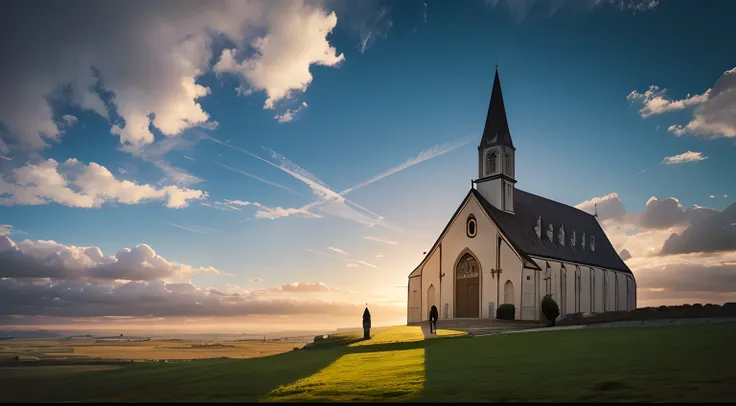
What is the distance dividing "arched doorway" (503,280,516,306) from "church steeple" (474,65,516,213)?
8.06 meters

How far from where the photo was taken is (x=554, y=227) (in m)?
56.7

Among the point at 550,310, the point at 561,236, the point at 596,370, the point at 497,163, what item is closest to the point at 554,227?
the point at 561,236

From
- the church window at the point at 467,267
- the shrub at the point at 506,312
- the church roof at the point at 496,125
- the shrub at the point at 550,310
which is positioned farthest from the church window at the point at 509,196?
the shrub at the point at 550,310

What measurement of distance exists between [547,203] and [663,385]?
4968 centimetres

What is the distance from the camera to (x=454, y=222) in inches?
1966

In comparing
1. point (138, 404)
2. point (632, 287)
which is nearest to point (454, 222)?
point (632, 287)

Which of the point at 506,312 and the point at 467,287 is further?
the point at 467,287

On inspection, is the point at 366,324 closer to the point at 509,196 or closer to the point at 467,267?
the point at 467,267


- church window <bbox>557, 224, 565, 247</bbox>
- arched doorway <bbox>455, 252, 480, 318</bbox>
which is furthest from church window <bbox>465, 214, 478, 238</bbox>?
church window <bbox>557, 224, 565, 247</bbox>

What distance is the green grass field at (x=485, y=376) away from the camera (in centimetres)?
1231

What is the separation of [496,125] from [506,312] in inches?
722

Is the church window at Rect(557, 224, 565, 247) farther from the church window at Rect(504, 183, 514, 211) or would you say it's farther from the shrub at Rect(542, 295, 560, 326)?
the shrub at Rect(542, 295, 560, 326)

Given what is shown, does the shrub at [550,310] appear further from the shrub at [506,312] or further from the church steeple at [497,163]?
the church steeple at [497,163]

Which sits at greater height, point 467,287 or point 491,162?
point 491,162
